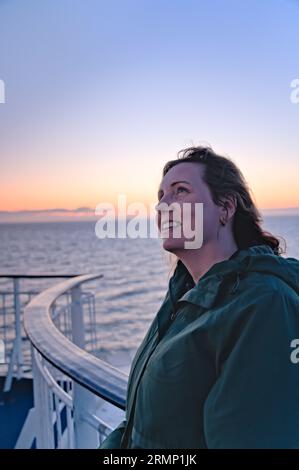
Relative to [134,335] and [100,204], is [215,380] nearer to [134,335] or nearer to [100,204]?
[100,204]

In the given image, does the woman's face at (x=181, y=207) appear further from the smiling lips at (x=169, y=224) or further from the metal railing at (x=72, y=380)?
the metal railing at (x=72, y=380)

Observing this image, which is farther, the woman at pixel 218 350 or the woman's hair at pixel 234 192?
the woman's hair at pixel 234 192

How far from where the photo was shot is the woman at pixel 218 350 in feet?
1.78

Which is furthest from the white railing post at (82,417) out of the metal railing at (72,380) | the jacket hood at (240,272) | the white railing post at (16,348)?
the white railing post at (16,348)

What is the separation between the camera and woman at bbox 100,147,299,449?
54cm

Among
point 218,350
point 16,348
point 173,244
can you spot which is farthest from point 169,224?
point 16,348

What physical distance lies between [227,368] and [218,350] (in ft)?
0.10

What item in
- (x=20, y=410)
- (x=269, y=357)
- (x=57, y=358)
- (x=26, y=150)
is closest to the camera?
(x=269, y=357)

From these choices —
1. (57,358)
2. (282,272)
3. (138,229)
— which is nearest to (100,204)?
(138,229)

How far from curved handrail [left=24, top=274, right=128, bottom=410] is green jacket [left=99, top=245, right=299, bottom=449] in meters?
0.09

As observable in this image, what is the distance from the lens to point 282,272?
631 mm

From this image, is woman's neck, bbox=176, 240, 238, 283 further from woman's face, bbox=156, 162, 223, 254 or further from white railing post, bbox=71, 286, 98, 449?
white railing post, bbox=71, 286, 98, 449
